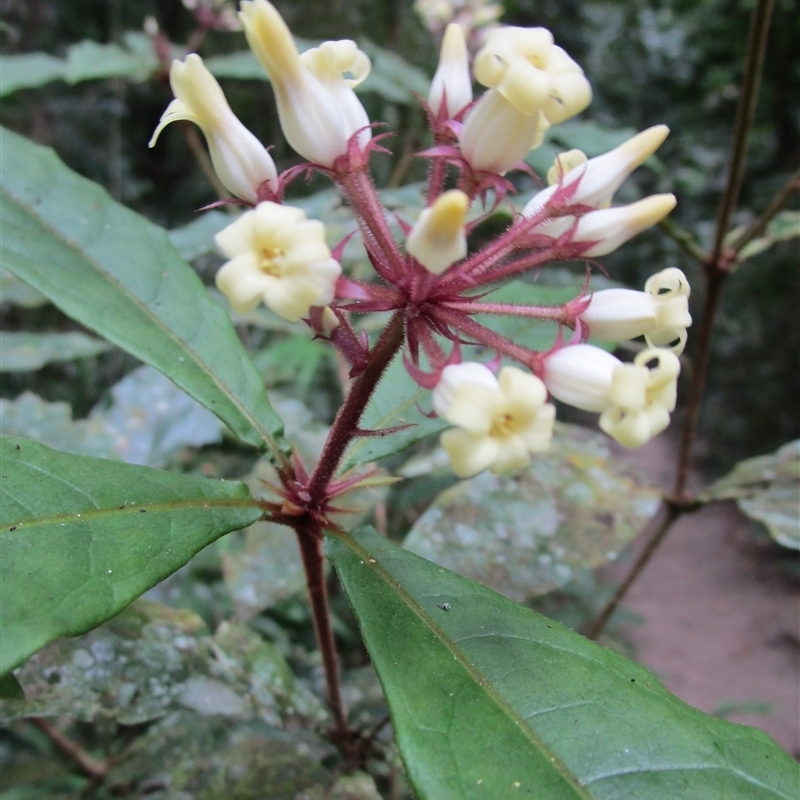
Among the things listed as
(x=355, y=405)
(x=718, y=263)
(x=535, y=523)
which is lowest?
(x=535, y=523)

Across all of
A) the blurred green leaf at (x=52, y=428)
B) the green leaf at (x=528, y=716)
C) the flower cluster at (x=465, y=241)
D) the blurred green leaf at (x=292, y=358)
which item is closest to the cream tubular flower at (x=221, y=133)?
the flower cluster at (x=465, y=241)

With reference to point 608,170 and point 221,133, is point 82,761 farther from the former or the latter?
point 608,170

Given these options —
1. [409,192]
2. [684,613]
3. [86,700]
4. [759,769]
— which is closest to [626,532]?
[759,769]

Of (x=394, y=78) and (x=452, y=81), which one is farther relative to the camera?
(x=394, y=78)

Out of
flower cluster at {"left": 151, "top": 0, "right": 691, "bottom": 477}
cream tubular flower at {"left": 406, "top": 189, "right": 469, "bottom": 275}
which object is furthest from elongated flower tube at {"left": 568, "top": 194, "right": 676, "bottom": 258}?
cream tubular flower at {"left": 406, "top": 189, "right": 469, "bottom": 275}

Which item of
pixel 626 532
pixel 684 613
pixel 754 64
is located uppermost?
pixel 754 64

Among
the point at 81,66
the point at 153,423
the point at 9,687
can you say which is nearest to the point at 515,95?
the point at 9,687

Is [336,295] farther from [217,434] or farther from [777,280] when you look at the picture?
[777,280]
